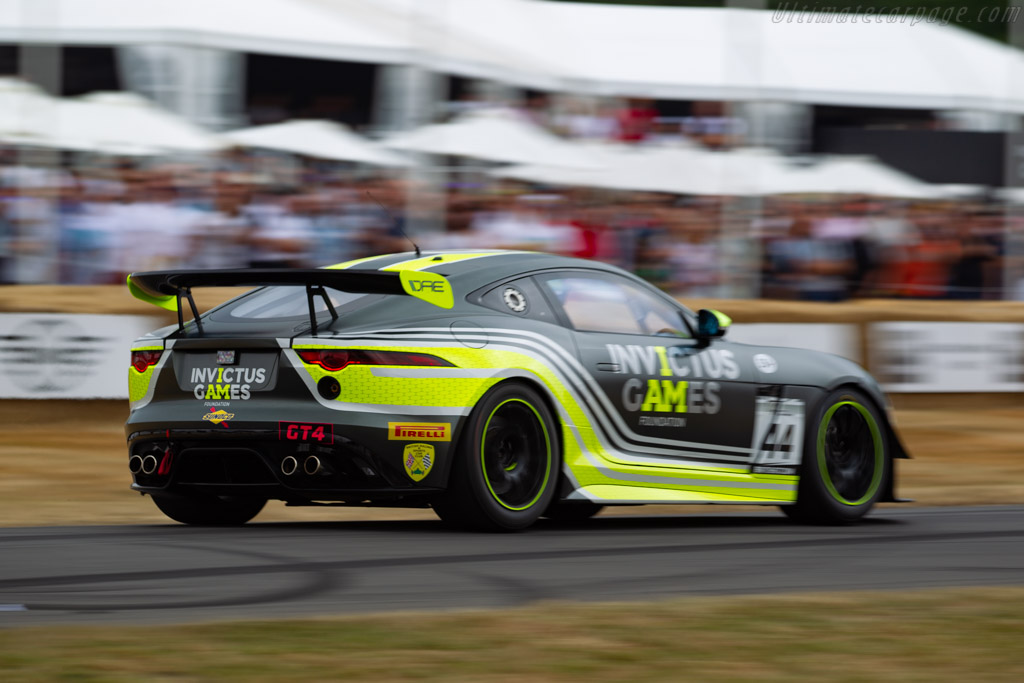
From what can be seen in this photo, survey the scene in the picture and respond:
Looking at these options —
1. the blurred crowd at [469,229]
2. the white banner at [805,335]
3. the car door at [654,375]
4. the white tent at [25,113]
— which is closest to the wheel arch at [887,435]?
the car door at [654,375]

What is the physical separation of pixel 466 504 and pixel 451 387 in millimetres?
508

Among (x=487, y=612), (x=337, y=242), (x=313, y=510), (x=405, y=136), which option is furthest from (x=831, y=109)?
(x=487, y=612)

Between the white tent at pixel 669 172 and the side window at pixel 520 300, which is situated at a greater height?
the white tent at pixel 669 172

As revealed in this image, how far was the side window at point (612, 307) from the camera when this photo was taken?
26.3 feet

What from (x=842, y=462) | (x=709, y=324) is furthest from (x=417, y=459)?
Answer: (x=842, y=462)

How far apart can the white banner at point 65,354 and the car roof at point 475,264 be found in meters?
5.70

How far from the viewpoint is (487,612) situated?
5.05 metres

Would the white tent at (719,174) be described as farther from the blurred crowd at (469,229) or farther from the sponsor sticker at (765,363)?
the sponsor sticker at (765,363)

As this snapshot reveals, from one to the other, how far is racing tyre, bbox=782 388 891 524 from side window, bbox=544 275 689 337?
0.95 meters

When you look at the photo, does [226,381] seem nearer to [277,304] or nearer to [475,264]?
[277,304]

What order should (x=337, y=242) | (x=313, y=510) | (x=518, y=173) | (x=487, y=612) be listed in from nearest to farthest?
(x=487, y=612)
(x=313, y=510)
(x=337, y=242)
(x=518, y=173)

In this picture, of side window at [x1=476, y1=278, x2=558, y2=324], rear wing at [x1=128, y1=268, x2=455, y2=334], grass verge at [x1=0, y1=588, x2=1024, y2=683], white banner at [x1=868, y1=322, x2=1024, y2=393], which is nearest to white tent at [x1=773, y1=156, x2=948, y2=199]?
white banner at [x1=868, y1=322, x2=1024, y2=393]

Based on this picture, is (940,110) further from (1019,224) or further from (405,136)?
(405,136)

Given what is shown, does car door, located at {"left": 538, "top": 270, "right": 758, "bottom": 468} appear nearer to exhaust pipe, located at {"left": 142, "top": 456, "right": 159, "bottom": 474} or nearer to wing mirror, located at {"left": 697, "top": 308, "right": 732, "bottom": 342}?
wing mirror, located at {"left": 697, "top": 308, "right": 732, "bottom": 342}
